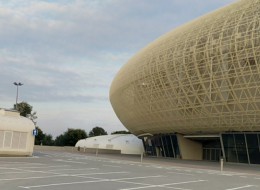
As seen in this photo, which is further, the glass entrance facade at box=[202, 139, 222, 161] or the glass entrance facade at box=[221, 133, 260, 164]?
the glass entrance facade at box=[202, 139, 222, 161]

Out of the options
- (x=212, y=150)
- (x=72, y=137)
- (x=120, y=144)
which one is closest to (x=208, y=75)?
(x=212, y=150)

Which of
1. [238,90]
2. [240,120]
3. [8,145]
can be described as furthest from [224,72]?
[8,145]

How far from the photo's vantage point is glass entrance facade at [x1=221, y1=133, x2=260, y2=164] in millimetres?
39375

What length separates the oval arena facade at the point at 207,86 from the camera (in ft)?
116

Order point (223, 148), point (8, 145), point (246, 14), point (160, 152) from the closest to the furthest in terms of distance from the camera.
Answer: point (8, 145), point (246, 14), point (223, 148), point (160, 152)

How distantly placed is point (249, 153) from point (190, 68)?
1122 cm

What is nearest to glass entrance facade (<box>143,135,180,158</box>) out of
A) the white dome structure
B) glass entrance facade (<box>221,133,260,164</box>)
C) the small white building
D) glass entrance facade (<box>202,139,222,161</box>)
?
glass entrance facade (<box>202,139,222,161</box>)

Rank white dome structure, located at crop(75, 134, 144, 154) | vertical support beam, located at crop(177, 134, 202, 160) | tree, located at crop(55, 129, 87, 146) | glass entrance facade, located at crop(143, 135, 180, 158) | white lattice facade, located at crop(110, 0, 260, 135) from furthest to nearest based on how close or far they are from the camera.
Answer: tree, located at crop(55, 129, 87, 146) → white dome structure, located at crop(75, 134, 144, 154) → glass entrance facade, located at crop(143, 135, 180, 158) → vertical support beam, located at crop(177, 134, 202, 160) → white lattice facade, located at crop(110, 0, 260, 135)

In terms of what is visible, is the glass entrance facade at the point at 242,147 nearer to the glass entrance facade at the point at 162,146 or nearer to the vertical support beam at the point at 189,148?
the vertical support beam at the point at 189,148

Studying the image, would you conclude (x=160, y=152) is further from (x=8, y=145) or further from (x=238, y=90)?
(x=8, y=145)

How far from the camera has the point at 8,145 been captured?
32312 mm

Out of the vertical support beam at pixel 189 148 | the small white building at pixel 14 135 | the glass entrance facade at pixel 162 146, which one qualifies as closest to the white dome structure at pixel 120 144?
the glass entrance facade at pixel 162 146

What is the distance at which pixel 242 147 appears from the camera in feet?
133

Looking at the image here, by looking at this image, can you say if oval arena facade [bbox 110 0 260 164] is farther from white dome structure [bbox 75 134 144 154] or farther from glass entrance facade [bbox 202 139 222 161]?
white dome structure [bbox 75 134 144 154]
